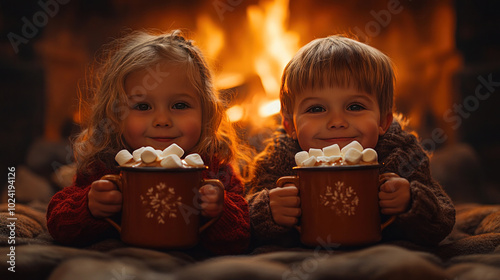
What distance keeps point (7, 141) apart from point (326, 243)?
4.20ft

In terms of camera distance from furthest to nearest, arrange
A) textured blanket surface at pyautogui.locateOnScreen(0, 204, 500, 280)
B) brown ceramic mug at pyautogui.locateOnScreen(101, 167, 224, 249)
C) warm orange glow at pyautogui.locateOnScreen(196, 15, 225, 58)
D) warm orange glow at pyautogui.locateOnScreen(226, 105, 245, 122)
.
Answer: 1. warm orange glow at pyautogui.locateOnScreen(196, 15, 225, 58)
2. warm orange glow at pyautogui.locateOnScreen(226, 105, 245, 122)
3. brown ceramic mug at pyautogui.locateOnScreen(101, 167, 224, 249)
4. textured blanket surface at pyautogui.locateOnScreen(0, 204, 500, 280)

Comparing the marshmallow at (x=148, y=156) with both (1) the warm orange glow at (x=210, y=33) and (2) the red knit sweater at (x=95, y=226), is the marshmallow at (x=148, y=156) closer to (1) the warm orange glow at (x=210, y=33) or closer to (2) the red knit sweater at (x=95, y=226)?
(2) the red knit sweater at (x=95, y=226)

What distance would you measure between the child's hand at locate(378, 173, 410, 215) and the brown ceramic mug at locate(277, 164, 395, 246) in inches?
0.6

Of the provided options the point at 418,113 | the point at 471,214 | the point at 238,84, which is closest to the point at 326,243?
the point at 471,214

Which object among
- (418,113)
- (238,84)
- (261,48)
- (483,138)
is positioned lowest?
(483,138)

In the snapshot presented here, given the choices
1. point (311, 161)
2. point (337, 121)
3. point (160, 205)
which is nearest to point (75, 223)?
point (160, 205)

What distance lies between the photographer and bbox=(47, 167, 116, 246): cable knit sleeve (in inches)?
33.3

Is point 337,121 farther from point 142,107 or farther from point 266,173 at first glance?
point 142,107

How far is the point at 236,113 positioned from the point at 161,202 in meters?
0.89

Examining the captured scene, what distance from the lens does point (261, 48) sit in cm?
165

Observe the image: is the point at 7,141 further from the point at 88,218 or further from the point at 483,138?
the point at 483,138

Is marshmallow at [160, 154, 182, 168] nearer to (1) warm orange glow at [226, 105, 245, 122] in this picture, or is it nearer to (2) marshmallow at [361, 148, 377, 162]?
(2) marshmallow at [361, 148, 377, 162]

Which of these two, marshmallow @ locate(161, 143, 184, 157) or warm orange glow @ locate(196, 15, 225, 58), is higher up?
warm orange glow @ locate(196, 15, 225, 58)

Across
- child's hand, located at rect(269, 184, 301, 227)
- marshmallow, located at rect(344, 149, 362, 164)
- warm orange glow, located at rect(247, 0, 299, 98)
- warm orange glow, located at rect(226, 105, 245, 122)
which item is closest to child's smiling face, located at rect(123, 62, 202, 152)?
child's hand, located at rect(269, 184, 301, 227)
